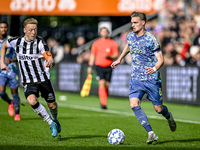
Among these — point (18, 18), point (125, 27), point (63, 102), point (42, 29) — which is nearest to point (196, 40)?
point (63, 102)

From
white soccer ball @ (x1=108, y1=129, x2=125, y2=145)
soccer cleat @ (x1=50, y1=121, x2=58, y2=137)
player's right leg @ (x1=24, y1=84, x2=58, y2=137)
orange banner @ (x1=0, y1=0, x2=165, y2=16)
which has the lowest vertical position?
white soccer ball @ (x1=108, y1=129, x2=125, y2=145)

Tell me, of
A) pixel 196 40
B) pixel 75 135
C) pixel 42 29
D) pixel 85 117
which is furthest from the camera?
pixel 42 29

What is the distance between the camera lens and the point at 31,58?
27.7ft

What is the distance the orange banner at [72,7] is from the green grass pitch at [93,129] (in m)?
7.81

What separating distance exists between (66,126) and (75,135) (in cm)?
141

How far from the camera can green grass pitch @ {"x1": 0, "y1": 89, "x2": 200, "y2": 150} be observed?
7816mm

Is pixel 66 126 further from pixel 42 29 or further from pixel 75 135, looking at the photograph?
pixel 42 29

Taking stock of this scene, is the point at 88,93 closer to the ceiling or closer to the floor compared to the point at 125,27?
closer to the floor

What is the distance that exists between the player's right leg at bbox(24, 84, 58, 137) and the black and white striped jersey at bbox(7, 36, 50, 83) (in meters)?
0.14

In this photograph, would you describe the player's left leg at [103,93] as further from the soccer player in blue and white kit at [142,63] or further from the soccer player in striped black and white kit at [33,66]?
the soccer player in blue and white kit at [142,63]

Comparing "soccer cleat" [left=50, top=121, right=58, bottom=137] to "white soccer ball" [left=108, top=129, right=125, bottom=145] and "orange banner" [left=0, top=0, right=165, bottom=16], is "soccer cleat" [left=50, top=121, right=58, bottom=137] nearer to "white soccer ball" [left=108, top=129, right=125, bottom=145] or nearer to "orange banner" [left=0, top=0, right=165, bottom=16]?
"white soccer ball" [left=108, top=129, right=125, bottom=145]

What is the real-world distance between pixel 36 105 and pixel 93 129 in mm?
2127

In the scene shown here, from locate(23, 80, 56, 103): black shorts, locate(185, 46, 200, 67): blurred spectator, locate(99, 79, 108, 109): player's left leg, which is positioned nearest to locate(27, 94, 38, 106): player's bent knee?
locate(23, 80, 56, 103): black shorts

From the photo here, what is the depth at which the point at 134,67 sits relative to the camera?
824cm
